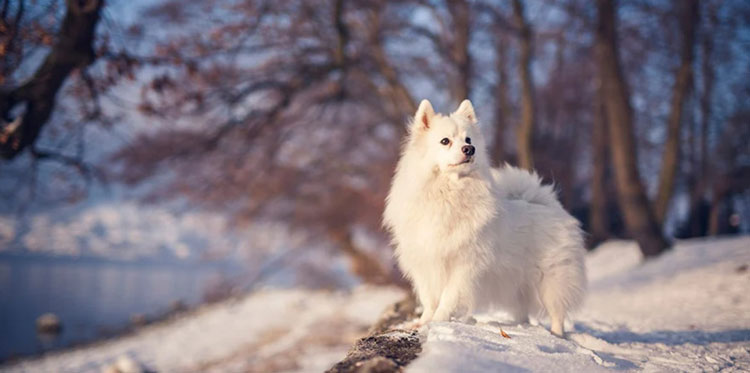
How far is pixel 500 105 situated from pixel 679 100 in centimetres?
444

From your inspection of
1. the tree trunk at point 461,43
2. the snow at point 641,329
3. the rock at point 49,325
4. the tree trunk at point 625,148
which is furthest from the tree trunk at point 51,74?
the rock at point 49,325

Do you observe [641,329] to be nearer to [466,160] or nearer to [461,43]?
[466,160]

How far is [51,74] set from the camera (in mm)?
5371

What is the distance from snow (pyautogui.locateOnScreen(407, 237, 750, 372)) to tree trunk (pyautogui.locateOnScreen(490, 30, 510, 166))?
416 cm

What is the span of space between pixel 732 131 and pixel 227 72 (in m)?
15.9

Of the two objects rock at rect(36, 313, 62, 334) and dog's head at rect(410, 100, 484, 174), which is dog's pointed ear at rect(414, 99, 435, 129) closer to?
dog's head at rect(410, 100, 484, 174)

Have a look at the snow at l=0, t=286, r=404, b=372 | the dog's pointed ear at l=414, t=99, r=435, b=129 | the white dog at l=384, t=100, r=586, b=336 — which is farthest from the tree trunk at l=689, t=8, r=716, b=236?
the dog's pointed ear at l=414, t=99, r=435, b=129

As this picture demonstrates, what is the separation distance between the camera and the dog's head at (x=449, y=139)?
329cm

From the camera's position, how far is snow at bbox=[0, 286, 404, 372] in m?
9.28

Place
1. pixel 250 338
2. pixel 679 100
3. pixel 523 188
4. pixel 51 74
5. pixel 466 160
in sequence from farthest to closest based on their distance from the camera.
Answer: pixel 250 338 < pixel 679 100 < pixel 51 74 < pixel 523 188 < pixel 466 160

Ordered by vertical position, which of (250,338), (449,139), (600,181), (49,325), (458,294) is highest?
(449,139)

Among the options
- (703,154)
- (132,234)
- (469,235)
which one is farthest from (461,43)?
(132,234)

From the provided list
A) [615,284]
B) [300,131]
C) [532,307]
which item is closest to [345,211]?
[300,131]

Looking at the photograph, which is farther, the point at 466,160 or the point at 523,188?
the point at 523,188
